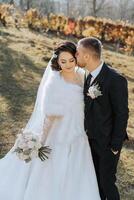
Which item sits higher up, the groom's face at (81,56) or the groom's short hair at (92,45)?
the groom's short hair at (92,45)

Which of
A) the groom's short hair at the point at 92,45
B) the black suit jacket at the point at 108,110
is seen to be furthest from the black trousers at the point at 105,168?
the groom's short hair at the point at 92,45

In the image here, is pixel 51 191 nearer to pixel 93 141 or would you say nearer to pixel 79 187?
pixel 79 187

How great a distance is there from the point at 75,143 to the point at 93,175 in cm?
37

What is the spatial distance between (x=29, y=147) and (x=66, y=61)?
90 centimetres

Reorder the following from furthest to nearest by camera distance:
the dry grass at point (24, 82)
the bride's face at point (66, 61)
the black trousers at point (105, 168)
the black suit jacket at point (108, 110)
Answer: the dry grass at point (24, 82)
the black trousers at point (105, 168)
the bride's face at point (66, 61)
the black suit jacket at point (108, 110)

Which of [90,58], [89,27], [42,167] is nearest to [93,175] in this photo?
[42,167]

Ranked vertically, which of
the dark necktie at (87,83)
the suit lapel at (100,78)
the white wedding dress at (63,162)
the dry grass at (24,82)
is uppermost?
the suit lapel at (100,78)

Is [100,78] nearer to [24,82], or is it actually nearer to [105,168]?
[105,168]

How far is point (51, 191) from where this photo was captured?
5.12 meters

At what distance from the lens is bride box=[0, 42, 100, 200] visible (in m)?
4.84

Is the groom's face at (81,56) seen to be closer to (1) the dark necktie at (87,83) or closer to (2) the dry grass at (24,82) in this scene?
(1) the dark necktie at (87,83)

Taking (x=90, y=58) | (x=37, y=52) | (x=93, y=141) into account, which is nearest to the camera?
(x=90, y=58)

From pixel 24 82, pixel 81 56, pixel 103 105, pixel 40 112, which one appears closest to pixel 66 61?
pixel 81 56

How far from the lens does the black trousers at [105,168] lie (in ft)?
15.8
